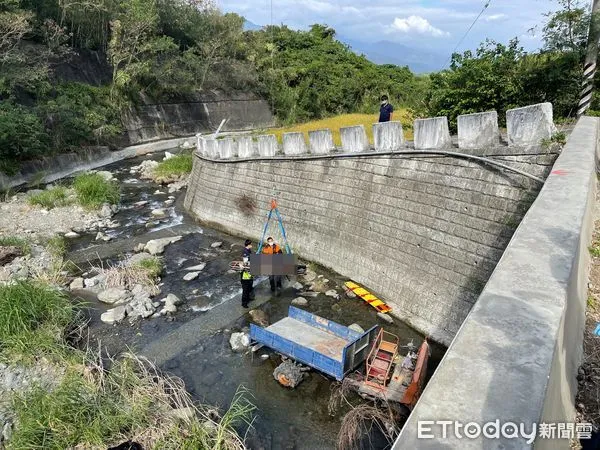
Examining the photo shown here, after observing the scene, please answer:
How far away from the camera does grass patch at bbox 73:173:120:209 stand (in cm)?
1733

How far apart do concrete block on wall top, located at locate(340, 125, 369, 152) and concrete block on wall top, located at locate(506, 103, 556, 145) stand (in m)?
3.95

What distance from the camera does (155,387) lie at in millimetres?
6582

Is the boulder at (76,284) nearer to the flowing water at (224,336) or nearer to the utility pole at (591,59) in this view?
the flowing water at (224,336)

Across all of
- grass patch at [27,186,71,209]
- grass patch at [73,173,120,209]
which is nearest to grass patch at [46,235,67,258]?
grass patch at [73,173,120,209]

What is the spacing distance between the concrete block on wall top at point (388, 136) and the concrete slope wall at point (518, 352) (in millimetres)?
6283

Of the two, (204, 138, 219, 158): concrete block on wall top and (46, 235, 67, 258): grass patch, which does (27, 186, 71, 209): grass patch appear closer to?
(46, 235, 67, 258): grass patch

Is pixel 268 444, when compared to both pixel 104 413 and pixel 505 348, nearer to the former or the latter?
pixel 104 413

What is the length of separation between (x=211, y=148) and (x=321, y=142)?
6708 millimetres

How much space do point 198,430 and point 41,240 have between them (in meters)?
11.4

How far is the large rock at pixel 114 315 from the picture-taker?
977 cm

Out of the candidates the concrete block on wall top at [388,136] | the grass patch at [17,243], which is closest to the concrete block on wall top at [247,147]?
the concrete block on wall top at [388,136]

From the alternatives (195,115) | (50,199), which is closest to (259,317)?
(50,199)

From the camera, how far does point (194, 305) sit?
34.4ft

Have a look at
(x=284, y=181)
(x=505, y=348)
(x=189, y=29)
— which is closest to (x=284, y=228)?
(x=284, y=181)
